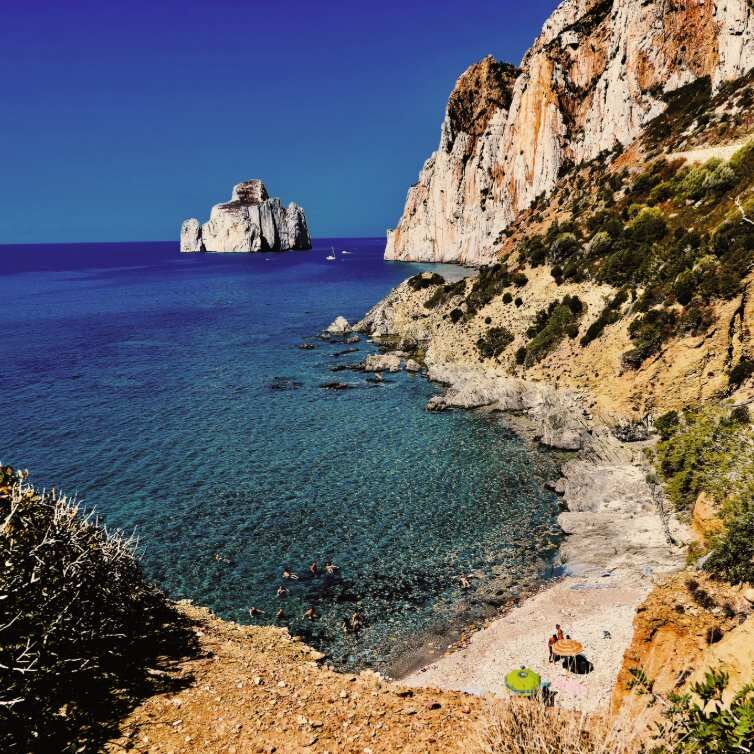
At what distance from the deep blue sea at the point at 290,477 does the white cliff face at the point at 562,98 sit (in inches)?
1995

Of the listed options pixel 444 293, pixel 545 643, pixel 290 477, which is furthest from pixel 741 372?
pixel 444 293

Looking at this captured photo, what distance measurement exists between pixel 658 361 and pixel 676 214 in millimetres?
19041

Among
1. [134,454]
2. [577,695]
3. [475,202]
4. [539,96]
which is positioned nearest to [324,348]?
[134,454]

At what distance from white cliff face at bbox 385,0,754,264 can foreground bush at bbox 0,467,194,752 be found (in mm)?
73305

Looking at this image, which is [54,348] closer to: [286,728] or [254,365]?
[254,365]

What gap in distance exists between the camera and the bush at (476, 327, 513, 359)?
4769cm

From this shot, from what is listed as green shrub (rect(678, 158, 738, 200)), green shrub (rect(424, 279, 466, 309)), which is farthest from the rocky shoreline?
green shrub (rect(424, 279, 466, 309))

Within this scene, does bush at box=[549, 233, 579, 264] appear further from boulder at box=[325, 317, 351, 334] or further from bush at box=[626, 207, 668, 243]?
boulder at box=[325, 317, 351, 334]

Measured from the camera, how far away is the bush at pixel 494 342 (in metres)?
47.7

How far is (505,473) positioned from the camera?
102 feet

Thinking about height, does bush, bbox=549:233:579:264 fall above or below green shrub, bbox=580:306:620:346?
above

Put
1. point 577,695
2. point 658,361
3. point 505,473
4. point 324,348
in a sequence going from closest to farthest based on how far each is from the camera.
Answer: point 577,695 < point 505,473 < point 658,361 < point 324,348

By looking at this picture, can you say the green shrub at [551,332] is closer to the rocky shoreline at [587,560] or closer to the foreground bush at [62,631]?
the rocky shoreline at [587,560]

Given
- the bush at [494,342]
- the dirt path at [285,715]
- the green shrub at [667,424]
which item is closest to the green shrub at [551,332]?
the bush at [494,342]
